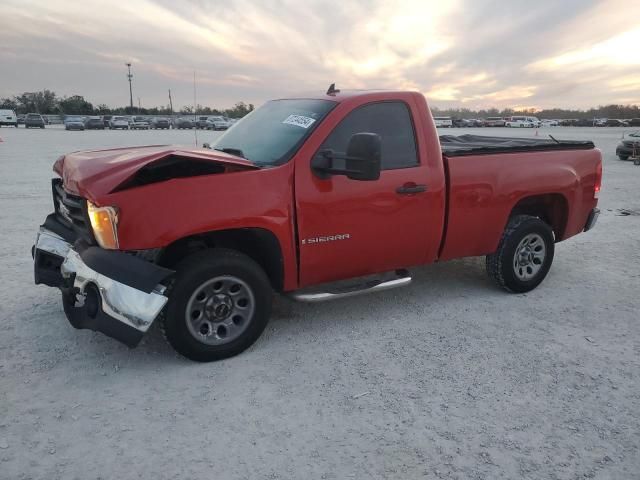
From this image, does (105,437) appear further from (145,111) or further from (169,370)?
(145,111)

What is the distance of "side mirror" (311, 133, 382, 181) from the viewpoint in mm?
3541

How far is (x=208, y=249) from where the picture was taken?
3.68 metres

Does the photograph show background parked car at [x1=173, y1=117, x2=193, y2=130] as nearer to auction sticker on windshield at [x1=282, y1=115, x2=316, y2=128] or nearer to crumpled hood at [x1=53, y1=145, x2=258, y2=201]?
auction sticker on windshield at [x1=282, y1=115, x2=316, y2=128]

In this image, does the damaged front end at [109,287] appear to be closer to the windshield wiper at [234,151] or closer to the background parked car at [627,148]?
the windshield wiper at [234,151]

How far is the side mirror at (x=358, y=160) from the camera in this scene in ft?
11.6

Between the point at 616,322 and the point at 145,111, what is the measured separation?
89799 mm

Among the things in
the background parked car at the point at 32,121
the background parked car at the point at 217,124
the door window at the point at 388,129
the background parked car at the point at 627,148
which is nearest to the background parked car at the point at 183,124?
the background parked car at the point at 217,124

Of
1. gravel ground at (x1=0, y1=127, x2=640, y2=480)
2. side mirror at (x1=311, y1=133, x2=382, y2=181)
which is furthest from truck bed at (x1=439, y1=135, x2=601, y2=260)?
side mirror at (x1=311, y1=133, x2=382, y2=181)

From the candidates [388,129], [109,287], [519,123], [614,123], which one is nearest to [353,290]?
[388,129]

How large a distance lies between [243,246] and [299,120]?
1.12 metres

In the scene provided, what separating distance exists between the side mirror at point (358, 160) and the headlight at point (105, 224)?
4.72 ft

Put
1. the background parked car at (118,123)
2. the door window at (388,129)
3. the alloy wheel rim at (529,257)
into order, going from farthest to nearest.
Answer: the background parked car at (118,123) < the alloy wheel rim at (529,257) < the door window at (388,129)

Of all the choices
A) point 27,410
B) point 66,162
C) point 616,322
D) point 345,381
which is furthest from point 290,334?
point 616,322

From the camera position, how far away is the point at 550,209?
5488mm
